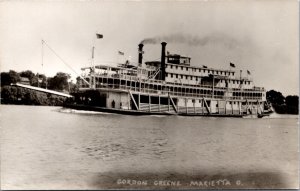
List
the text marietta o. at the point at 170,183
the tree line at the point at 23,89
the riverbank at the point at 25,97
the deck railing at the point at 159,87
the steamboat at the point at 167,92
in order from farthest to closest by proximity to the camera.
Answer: the deck railing at the point at 159,87
the steamboat at the point at 167,92
the riverbank at the point at 25,97
the tree line at the point at 23,89
the text marietta o. at the point at 170,183

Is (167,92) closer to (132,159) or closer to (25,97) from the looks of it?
(25,97)

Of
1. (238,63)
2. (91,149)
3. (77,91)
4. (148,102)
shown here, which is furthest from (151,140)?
(148,102)

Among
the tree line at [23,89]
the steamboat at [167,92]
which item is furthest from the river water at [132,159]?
the steamboat at [167,92]

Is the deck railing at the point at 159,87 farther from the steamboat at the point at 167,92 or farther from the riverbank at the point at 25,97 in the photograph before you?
the riverbank at the point at 25,97

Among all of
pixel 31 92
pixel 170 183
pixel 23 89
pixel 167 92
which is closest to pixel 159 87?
pixel 167 92

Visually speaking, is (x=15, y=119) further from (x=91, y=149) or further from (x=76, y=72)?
(x=91, y=149)

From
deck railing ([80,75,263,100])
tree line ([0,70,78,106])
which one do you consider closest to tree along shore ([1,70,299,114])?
tree line ([0,70,78,106])
